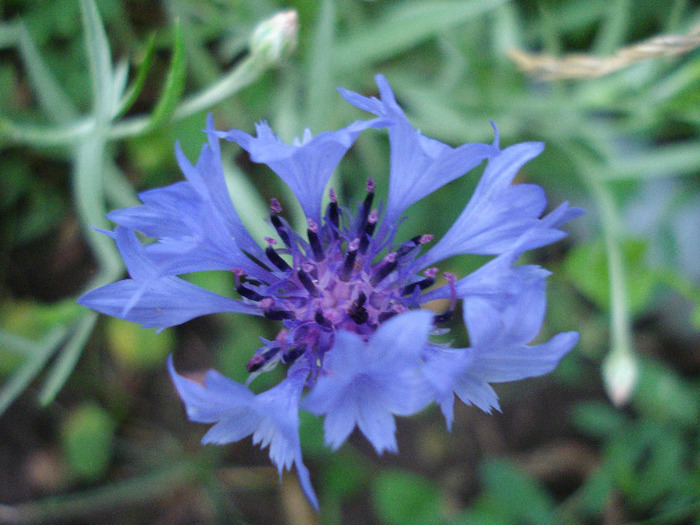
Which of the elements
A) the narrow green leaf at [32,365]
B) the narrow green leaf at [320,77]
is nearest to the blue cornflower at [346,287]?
the narrow green leaf at [320,77]

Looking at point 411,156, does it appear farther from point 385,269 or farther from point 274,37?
point 274,37

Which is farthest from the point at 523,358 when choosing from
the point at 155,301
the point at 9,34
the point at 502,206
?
the point at 9,34

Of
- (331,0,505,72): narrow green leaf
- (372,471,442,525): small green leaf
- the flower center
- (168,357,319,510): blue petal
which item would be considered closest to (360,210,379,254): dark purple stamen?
the flower center

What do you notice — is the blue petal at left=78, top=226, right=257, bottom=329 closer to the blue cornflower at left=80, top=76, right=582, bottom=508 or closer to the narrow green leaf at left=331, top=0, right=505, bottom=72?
the blue cornflower at left=80, top=76, right=582, bottom=508

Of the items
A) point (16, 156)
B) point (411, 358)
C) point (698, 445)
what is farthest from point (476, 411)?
point (16, 156)

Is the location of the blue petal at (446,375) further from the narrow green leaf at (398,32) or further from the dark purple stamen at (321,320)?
the narrow green leaf at (398,32)

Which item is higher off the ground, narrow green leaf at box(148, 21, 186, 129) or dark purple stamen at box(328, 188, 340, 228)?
→ narrow green leaf at box(148, 21, 186, 129)
